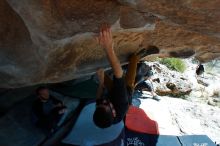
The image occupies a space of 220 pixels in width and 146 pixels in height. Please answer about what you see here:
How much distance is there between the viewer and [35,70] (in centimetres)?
496

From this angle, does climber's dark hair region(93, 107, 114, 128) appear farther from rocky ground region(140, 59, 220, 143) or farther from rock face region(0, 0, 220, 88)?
rocky ground region(140, 59, 220, 143)

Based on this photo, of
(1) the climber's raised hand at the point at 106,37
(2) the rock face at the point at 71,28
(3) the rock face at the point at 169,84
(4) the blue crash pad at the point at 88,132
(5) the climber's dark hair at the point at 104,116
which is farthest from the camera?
(3) the rock face at the point at 169,84

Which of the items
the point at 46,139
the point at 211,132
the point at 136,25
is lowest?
the point at 211,132

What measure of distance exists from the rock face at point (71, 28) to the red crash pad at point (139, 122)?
1572mm

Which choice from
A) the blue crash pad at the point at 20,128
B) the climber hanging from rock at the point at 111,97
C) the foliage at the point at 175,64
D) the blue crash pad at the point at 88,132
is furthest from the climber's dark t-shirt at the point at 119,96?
the foliage at the point at 175,64

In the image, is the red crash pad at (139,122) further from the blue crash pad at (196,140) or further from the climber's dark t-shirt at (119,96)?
the climber's dark t-shirt at (119,96)

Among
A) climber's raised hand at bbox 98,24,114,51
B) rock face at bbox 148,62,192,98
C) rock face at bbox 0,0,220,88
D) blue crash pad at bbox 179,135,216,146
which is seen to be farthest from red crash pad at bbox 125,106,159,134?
rock face at bbox 148,62,192,98

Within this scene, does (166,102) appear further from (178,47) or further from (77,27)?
(77,27)

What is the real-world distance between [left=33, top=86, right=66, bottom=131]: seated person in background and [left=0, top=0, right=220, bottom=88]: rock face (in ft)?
0.83

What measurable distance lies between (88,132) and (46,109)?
575 mm

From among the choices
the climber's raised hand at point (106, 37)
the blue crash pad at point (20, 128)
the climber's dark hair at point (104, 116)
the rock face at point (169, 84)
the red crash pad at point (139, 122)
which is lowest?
the rock face at point (169, 84)

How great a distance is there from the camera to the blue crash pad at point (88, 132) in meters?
5.48

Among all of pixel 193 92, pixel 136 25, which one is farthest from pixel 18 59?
pixel 193 92

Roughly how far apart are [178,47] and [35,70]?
7.15 ft
